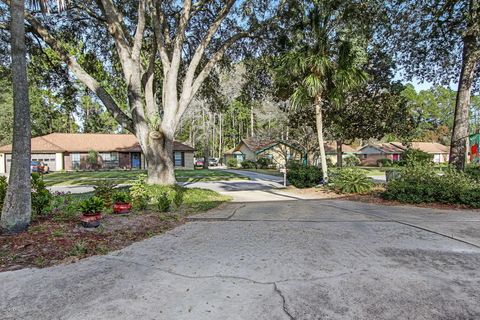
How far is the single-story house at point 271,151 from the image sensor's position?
107 feet

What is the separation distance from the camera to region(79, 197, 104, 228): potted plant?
5574 millimetres

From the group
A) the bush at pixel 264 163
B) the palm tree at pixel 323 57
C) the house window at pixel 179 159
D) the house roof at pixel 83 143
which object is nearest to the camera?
the palm tree at pixel 323 57


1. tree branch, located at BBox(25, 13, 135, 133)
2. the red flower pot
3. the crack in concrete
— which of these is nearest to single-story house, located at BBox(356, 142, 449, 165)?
tree branch, located at BBox(25, 13, 135, 133)

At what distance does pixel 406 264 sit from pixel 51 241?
5.29 meters

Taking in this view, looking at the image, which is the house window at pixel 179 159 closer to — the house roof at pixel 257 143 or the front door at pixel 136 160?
the front door at pixel 136 160

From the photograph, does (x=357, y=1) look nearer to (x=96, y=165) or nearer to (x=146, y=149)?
(x=146, y=149)

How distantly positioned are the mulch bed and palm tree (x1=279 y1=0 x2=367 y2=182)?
337 inches

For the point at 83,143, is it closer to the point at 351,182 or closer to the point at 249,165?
the point at 249,165

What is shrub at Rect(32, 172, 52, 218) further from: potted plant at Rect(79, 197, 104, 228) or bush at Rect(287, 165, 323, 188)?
bush at Rect(287, 165, 323, 188)

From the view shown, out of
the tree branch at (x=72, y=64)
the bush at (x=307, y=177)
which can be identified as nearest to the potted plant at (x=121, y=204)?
the tree branch at (x=72, y=64)

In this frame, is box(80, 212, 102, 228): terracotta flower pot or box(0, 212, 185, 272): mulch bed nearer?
box(0, 212, 185, 272): mulch bed

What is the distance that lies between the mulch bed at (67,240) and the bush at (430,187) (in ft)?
23.2

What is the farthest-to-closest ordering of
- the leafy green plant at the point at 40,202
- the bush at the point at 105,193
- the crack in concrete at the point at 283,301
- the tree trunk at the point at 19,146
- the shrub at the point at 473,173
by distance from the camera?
1. the shrub at the point at 473,173
2. the bush at the point at 105,193
3. the leafy green plant at the point at 40,202
4. the tree trunk at the point at 19,146
5. the crack in concrete at the point at 283,301

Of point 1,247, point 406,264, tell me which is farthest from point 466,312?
point 1,247
